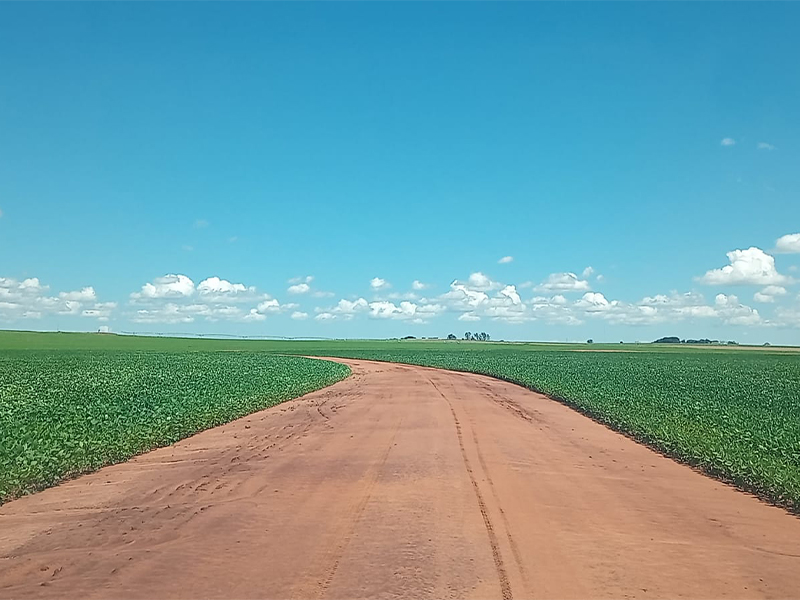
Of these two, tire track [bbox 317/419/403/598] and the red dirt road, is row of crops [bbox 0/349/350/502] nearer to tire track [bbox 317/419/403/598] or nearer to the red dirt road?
the red dirt road

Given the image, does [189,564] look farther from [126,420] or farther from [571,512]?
[126,420]

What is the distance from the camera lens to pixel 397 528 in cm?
941

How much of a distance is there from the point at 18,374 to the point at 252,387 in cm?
1758

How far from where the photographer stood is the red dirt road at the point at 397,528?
24.1 ft

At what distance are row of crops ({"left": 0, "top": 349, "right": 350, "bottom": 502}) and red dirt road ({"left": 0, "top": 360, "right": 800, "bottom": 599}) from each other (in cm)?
85

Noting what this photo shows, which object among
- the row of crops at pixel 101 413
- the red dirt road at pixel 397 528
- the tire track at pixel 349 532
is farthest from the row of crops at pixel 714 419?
the row of crops at pixel 101 413

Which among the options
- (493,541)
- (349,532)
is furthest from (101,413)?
(493,541)

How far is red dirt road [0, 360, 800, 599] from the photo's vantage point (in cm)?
734

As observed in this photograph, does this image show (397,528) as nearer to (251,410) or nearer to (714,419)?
(714,419)

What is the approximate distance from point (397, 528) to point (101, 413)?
14590 mm

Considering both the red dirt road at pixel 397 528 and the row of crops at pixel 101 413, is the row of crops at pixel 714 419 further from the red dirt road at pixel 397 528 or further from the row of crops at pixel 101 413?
the row of crops at pixel 101 413

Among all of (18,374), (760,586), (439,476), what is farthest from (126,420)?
(18,374)

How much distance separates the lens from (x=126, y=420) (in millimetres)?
19906

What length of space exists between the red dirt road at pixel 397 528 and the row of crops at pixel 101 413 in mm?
846
